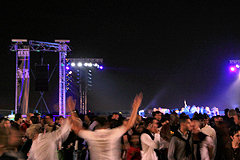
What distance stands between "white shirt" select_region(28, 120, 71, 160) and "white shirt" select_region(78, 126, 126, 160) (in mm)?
854

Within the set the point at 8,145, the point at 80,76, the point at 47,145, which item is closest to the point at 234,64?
the point at 80,76

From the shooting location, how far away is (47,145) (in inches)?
178

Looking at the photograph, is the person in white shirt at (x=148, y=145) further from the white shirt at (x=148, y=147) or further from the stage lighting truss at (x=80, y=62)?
the stage lighting truss at (x=80, y=62)

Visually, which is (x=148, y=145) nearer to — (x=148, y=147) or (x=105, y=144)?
A: (x=148, y=147)

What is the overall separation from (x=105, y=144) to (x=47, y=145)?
116 cm

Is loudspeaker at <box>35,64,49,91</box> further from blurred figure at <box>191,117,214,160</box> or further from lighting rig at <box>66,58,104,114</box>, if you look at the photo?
blurred figure at <box>191,117,214,160</box>

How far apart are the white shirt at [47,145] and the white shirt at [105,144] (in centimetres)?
85

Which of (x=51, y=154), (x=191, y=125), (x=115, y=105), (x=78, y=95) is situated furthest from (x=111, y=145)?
(x=115, y=105)

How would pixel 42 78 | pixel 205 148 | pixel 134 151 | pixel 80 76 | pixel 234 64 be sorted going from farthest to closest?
pixel 80 76, pixel 234 64, pixel 42 78, pixel 134 151, pixel 205 148

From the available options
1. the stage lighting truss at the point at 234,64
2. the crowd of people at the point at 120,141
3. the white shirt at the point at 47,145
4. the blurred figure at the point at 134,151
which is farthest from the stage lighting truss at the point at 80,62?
the white shirt at the point at 47,145

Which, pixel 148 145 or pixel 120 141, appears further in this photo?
pixel 148 145

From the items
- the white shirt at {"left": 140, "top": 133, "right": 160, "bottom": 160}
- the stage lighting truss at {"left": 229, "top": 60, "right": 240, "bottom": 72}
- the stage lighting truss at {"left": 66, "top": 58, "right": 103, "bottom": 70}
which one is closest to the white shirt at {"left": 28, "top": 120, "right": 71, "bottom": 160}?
the white shirt at {"left": 140, "top": 133, "right": 160, "bottom": 160}

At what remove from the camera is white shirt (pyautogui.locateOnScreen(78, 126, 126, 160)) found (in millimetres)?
3812

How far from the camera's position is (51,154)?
177 inches
